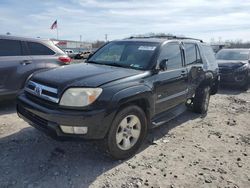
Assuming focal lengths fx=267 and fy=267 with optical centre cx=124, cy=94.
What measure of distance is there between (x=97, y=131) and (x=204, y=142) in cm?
231

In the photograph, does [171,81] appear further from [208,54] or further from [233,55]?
[233,55]

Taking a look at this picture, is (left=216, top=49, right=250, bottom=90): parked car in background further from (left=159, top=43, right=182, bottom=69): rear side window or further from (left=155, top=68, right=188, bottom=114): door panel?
(left=159, top=43, right=182, bottom=69): rear side window

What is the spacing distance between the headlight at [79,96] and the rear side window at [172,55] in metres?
1.63

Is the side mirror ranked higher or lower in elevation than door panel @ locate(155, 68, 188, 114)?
higher

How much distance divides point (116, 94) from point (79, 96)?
0.49 metres

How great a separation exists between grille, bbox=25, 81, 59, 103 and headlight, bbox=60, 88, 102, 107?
0.47ft

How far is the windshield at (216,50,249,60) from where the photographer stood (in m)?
11.4

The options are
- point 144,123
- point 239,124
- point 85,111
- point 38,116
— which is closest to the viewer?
point 85,111

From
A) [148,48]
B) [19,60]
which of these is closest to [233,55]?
[148,48]

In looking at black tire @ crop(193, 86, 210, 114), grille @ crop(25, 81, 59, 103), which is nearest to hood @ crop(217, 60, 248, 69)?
black tire @ crop(193, 86, 210, 114)

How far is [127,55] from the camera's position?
4.81 metres

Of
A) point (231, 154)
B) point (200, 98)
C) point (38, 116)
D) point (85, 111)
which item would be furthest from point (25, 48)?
point (231, 154)

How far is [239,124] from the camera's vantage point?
5980mm

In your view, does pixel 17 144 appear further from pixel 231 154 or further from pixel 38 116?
→ pixel 231 154
